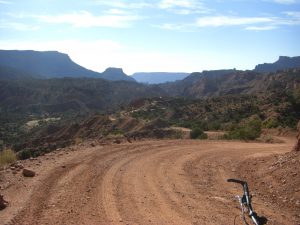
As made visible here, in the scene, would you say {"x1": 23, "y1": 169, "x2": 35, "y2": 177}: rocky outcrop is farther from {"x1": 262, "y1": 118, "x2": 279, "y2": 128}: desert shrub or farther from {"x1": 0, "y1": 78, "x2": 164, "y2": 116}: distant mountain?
{"x1": 0, "y1": 78, "x2": 164, "y2": 116}: distant mountain

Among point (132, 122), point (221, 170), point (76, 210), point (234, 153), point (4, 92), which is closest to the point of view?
point (76, 210)

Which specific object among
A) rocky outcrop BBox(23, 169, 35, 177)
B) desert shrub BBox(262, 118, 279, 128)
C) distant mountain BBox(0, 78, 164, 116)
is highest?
rocky outcrop BBox(23, 169, 35, 177)

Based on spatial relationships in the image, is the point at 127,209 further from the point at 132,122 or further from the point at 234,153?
the point at 132,122

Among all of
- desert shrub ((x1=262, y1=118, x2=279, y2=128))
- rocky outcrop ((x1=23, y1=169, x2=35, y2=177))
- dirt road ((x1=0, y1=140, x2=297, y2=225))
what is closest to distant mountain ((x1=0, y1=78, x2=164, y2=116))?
desert shrub ((x1=262, y1=118, x2=279, y2=128))

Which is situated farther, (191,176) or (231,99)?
(231,99)

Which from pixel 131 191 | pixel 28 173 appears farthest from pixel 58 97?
pixel 131 191

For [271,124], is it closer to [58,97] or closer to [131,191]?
[131,191]

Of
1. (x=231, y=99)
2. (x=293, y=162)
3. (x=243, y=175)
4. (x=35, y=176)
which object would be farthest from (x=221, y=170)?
(x=231, y=99)

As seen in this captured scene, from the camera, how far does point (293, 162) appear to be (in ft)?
40.4

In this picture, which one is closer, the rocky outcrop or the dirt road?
the dirt road

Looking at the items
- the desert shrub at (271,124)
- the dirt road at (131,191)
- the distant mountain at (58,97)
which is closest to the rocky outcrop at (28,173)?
the dirt road at (131,191)

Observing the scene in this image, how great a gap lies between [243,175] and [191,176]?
1.70m

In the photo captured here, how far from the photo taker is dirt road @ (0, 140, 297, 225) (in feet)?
29.2

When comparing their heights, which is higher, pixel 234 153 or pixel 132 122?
pixel 234 153
